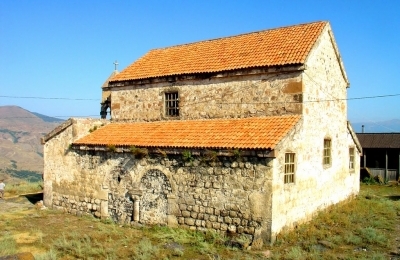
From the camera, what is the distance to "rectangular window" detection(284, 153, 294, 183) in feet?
40.4

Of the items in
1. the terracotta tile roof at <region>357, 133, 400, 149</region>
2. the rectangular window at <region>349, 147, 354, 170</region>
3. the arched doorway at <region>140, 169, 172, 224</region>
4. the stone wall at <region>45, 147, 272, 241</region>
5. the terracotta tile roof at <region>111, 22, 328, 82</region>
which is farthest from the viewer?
the terracotta tile roof at <region>357, 133, 400, 149</region>

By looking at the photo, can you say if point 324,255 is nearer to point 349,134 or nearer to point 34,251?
point 34,251

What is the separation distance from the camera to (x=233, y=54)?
1623cm

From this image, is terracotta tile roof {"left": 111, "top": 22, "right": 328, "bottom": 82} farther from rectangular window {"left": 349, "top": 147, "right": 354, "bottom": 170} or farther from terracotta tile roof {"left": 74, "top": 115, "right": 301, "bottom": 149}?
rectangular window {"left": 349, "top": 147, "right": 354, "bottom": 170}

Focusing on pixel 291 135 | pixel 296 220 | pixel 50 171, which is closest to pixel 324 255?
pixel 296 220

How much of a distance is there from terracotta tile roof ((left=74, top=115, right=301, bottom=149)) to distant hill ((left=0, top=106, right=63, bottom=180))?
66.1 m

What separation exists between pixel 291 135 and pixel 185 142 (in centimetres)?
363

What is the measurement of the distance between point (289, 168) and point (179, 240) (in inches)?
170

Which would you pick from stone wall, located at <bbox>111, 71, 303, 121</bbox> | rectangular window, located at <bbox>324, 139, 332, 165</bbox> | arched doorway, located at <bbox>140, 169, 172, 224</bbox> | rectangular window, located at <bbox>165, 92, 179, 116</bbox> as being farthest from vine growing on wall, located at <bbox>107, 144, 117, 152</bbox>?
rectangular window, located at <bbox>324, 139, 332, 165</bbox>

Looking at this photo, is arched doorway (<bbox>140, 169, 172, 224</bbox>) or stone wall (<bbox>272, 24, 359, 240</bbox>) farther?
arched doorway (<bbox>140, 169, 172, 224</bbox>)

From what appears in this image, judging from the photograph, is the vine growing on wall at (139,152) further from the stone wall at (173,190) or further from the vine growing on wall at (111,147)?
the vine growing on wall at (111,147)

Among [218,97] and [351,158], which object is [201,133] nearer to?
[218,97]

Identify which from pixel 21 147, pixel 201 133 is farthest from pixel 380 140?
pixel 21 147

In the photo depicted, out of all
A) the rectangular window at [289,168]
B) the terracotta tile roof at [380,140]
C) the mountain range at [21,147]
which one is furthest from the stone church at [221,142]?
the mountain range at [21,147]
